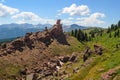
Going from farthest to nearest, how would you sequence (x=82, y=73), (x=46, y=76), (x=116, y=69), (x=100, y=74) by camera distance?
1. (x=46, y=76)
2. (x=82, y=73)
3. (x=100, y=74)
4. (x=116, y=69)

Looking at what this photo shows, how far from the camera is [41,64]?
197625 mm

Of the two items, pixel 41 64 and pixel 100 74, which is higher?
pixel 100 74

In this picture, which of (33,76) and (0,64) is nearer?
(33,76)

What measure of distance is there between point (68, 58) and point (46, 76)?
104ft

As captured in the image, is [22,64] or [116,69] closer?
[116,69]

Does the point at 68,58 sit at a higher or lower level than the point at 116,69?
lower

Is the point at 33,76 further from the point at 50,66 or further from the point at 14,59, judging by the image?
the point at 14,59

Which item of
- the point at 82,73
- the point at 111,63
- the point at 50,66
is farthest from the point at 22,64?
the point at 111,63

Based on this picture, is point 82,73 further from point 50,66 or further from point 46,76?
point 50,66

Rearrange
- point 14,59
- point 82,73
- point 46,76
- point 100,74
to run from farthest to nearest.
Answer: point 14,59, point 46,76, point 82,73, point 100,74

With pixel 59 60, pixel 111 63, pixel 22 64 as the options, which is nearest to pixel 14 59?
pixel 22 64

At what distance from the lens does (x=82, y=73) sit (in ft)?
344

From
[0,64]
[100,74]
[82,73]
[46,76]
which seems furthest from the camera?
[0,64]

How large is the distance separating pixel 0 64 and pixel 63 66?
4107cm
